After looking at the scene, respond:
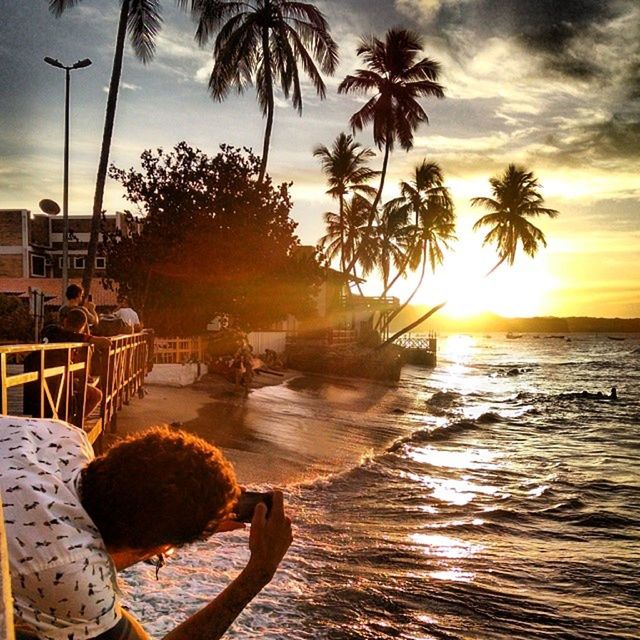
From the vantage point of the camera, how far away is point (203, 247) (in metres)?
22.4

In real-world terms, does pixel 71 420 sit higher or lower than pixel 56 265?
lower

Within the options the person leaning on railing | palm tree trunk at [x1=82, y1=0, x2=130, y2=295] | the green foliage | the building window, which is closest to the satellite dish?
the building window

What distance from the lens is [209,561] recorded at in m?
6.92

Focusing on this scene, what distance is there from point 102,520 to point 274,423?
14799 millimetres

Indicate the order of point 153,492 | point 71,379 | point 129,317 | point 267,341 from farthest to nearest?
point 267,341 < point 129,317 < point 71,379 < point 153,492

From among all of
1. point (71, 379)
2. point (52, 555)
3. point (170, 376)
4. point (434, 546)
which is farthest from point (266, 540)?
point (170, 376)

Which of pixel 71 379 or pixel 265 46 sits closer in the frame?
pixel 71 379

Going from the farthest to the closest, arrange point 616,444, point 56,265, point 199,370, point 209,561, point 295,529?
1. point 56,265
2. point 199,370
3. point 616,444
4. point 295,529
5. point 209,561

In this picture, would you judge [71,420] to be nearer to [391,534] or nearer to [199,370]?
[391,534]

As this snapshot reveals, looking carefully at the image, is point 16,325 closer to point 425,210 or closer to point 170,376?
point 170,376

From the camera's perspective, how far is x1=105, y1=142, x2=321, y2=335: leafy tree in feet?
74.1

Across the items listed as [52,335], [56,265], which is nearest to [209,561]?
[52,335]

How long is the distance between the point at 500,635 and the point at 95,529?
4.94 m

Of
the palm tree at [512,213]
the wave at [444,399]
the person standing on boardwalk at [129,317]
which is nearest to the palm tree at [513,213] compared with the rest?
the palm tree at [512,213]
